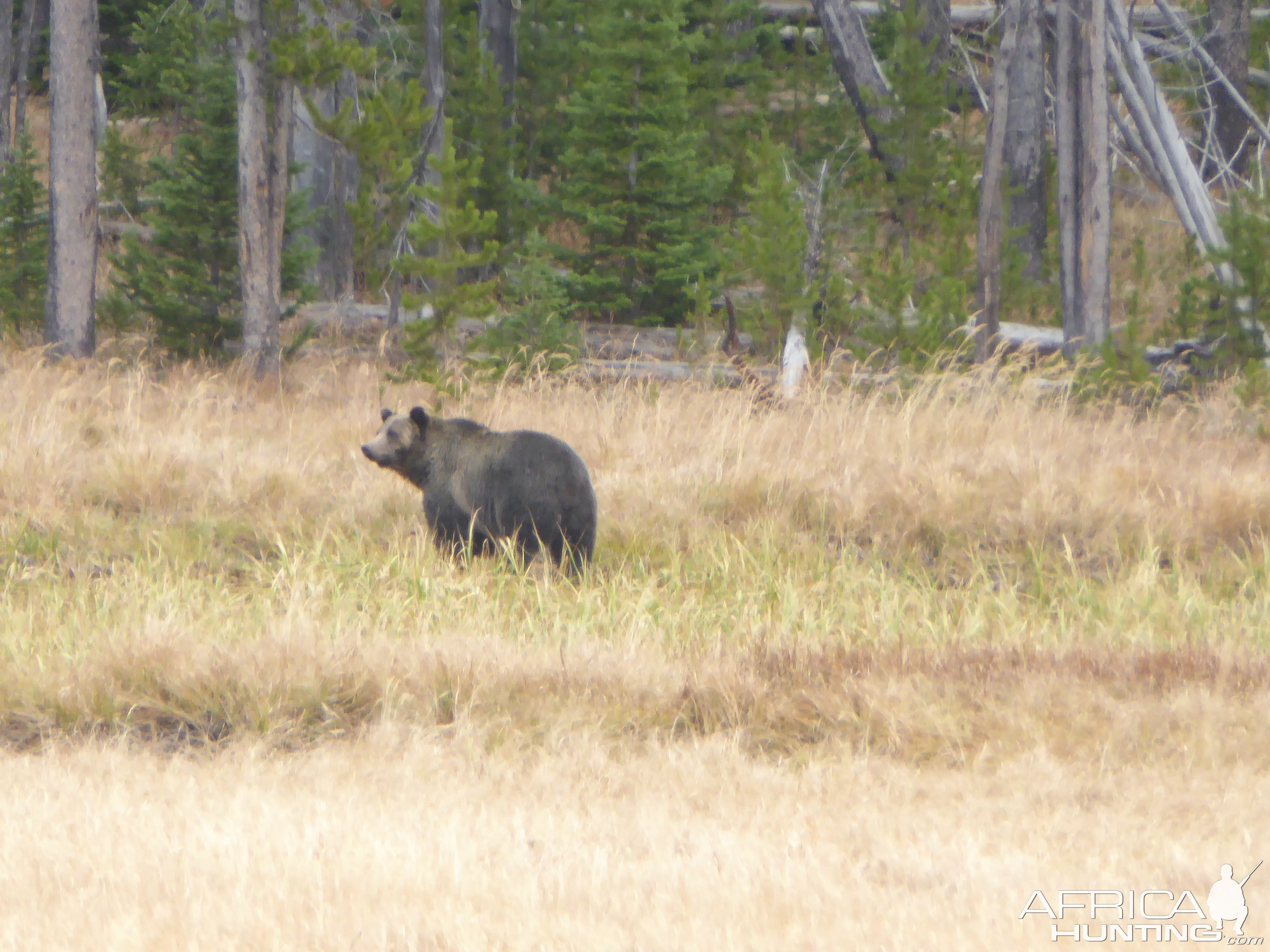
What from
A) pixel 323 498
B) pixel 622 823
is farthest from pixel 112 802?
pixel 323 498

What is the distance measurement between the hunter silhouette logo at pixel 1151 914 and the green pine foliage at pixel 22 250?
1548 centimetres

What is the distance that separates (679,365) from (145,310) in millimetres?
5943

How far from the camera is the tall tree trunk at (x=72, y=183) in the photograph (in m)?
14.3

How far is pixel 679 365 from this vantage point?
14.0 m

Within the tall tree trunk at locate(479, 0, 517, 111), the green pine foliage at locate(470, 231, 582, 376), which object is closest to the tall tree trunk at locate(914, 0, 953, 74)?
the tall tree trunk at locate(479, 0, 517, 111)

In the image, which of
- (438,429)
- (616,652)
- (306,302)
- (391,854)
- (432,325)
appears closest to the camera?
(391,854)

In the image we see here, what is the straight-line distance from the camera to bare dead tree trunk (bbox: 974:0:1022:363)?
1464 cm

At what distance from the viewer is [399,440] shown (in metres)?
8.15

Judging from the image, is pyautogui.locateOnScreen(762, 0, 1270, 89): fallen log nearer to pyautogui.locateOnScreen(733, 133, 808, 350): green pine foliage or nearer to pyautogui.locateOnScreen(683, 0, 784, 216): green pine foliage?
pyautogui.locateOnScreen(683, 0, 784, 216): green pine foliage

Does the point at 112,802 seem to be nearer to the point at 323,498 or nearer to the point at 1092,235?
the point at 323,498

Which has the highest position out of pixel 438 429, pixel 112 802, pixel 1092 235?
pixel 1092 235

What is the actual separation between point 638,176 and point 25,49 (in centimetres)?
1785

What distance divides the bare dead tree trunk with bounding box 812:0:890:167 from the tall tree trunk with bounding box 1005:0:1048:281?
10.4 ft

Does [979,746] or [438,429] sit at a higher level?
[438,429]
